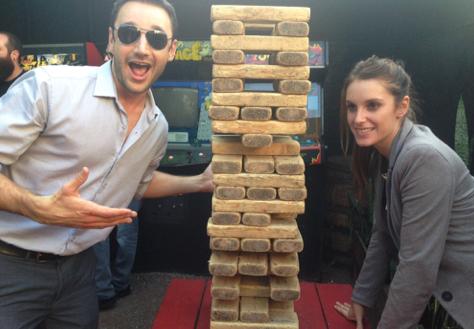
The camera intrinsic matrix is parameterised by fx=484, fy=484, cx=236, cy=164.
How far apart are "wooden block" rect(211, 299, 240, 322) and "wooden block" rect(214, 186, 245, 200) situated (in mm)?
519

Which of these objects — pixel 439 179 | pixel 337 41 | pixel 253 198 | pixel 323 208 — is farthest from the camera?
pixel 337 41

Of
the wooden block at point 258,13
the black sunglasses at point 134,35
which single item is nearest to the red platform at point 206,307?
the black sunglasses at point 134,35

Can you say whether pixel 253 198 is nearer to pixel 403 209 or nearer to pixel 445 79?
pixel 403 209

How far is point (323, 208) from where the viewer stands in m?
4.91

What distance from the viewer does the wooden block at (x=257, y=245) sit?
7.15 feet

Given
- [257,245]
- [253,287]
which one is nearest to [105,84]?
[257,245]

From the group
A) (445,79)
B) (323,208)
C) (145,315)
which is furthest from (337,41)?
(145,315)

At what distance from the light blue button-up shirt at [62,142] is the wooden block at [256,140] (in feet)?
2.03

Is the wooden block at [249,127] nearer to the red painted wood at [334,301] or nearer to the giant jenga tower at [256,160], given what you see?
the giant jenga tower at [256,160]

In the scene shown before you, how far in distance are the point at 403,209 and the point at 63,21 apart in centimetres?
525

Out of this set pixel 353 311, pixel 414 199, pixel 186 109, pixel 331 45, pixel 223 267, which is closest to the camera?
pixel 414 199

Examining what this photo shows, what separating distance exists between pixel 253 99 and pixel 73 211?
90 centimetres

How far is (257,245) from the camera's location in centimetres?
218

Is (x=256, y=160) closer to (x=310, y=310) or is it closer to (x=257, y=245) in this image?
(x=257, y=245)
